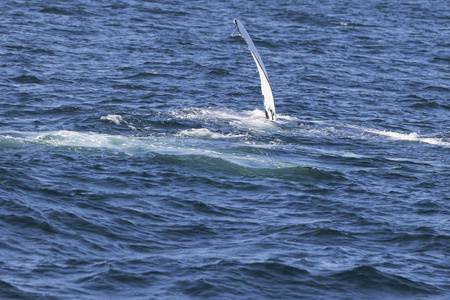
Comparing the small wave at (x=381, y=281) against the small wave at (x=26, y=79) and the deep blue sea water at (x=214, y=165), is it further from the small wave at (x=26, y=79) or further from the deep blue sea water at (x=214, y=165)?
the small wave at (x=26, y=79)

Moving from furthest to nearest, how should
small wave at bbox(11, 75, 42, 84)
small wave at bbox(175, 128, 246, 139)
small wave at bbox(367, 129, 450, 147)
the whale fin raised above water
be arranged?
small wave at bbox(11, 75, 42, 84) < small wave at bbox(367, 129, 450, 147) < small wave at bbox(175, 128, 246, 139) < the whale fin raised above water

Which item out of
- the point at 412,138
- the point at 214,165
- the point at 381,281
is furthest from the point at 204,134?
the point at 381,281

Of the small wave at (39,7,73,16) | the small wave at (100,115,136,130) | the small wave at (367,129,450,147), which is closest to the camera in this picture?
the small wave at (367,129,450,147)

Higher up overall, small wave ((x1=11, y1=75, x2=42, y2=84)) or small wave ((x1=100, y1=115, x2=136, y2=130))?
small wave ((x1=11, y1=75, x2=42, y2=84))

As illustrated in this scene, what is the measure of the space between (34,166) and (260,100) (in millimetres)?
12807

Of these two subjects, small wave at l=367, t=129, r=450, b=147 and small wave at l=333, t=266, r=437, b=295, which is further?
small wave at l=367, t=129, r=450, b=147

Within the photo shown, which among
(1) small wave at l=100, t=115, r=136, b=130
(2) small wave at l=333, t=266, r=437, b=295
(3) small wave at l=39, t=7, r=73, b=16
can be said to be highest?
(3) small wave at l=39, t=7, r=73, b=16

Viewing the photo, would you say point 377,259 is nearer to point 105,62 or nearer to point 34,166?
point 34,166

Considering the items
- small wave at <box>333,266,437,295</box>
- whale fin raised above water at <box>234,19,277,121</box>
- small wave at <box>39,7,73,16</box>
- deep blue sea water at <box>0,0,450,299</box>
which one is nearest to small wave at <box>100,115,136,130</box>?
deep blue sea water at <box>0,0,450,299</box>

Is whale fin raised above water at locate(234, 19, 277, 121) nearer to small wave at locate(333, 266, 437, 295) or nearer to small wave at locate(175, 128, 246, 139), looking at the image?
small wave at locate(175, 128, 246, 139)

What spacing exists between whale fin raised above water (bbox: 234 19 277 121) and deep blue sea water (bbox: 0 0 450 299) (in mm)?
524

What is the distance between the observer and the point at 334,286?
A: 13688mm

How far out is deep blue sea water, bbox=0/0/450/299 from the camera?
13.9 m

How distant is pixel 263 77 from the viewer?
23.0 m
